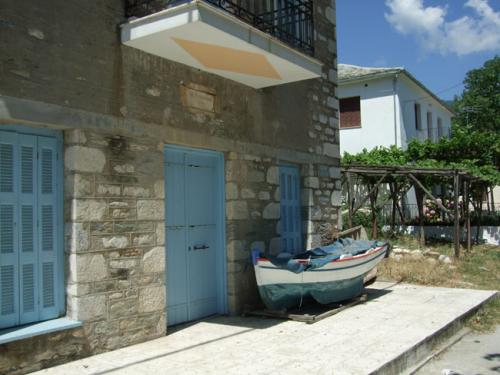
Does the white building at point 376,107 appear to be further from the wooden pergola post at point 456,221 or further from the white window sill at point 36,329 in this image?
the white window sill at point 36,329

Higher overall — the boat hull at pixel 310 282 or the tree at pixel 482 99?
the tree at pixel 482 99

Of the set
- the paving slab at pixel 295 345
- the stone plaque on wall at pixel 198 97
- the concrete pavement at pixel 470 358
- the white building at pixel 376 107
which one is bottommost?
the concrete pavement at pixel 470 358

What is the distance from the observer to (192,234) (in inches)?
261

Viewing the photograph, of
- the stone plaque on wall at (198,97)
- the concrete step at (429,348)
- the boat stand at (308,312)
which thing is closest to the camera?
the concrete step at (429,348)

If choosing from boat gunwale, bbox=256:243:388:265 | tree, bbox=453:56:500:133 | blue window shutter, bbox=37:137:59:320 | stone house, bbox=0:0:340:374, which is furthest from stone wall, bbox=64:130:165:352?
tree, bbox=453:56:500:133

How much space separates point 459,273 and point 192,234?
23.0ft

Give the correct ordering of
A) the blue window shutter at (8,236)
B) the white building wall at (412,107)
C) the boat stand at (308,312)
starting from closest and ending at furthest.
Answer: the blue window shutter at (8,236) → the boat stand at (308,312) → the white building wall at (412,107)

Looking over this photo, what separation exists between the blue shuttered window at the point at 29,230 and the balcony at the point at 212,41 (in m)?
1.53

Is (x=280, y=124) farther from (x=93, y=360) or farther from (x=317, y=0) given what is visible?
(x=93, y=360)

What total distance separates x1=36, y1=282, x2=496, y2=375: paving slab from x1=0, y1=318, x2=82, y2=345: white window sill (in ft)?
1.14

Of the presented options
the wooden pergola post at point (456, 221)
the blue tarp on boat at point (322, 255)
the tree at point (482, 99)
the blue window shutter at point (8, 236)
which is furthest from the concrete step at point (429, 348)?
the tree at point (482, 99)

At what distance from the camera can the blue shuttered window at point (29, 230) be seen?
4.52 m

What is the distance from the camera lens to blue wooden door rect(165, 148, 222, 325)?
6316 mm

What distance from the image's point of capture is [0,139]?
4.51 meters
